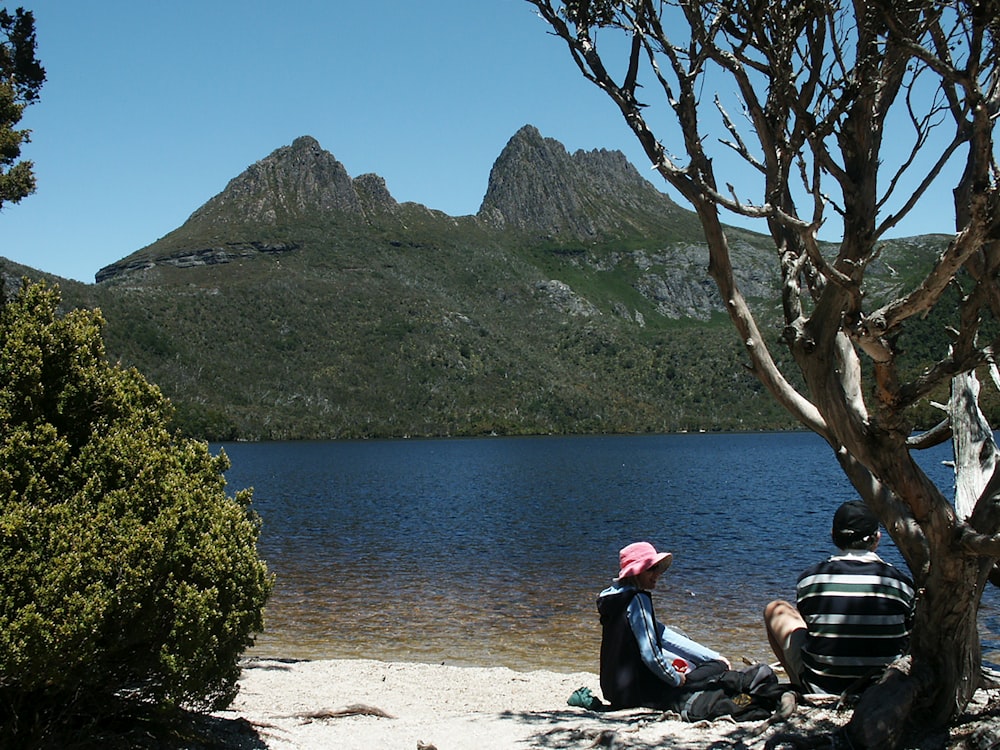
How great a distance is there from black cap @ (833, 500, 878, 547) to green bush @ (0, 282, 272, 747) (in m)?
3.77

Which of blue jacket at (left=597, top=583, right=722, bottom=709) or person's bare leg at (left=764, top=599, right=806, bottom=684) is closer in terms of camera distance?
person's bare leg at (left=764, top=599, right=806, bottom=684)

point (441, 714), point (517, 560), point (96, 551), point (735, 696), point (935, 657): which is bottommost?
point (517, 560)

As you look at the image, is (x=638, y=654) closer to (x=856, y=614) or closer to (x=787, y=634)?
(x=787, y=634)

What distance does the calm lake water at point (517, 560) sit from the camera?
586 inches

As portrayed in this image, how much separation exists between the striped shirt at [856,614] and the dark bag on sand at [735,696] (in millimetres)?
471

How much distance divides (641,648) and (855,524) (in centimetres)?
198

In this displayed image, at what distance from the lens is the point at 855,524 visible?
232 inches

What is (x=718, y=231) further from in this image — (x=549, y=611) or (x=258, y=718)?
(x=549, y=611)

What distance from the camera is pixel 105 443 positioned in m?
4.97

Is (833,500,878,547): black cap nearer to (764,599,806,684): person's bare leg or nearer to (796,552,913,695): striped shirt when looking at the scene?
(796,552,913,695): striped shirt

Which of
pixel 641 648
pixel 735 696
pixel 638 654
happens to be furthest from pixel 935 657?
pixel 638 654

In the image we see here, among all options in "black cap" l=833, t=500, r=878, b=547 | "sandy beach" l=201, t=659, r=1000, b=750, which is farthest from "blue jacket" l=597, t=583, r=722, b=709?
"black cap" l=833, t=500, r=878, b=547

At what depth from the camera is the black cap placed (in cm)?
590

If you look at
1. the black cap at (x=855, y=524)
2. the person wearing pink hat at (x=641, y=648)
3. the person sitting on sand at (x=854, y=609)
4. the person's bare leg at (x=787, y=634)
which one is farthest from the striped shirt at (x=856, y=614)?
the person wearing pink hat at (x=641, y=648)
